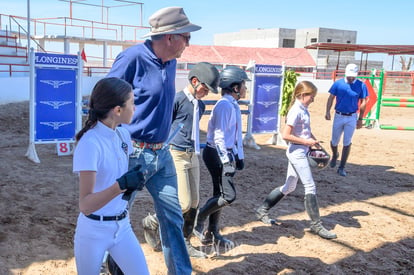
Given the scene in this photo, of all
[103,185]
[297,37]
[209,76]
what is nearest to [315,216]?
[209,76]

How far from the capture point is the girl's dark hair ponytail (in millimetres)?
2301

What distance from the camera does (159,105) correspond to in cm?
294

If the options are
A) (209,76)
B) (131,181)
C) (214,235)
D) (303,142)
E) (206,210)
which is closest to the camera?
(131,181)

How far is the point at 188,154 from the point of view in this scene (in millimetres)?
3822

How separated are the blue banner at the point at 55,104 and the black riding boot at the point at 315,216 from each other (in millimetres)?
4766

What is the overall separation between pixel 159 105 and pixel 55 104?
5.25 m

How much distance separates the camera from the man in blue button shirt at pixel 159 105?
2930 mm

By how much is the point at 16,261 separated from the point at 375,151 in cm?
869

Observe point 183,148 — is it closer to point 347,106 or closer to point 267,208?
point 267,208

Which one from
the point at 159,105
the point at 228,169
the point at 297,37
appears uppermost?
the point at 297,37

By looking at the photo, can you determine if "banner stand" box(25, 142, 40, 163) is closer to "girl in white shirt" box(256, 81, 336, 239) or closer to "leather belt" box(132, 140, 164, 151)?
"girl in white shirt" box(256, 81, 336, 239)

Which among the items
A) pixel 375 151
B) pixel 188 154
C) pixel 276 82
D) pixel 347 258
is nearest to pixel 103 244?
pixel 188 154

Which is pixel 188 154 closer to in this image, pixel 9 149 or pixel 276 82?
pixel 9 149

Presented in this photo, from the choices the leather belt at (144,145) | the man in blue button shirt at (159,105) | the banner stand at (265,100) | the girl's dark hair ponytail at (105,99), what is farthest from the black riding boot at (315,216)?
the banner stand at (265,100)
